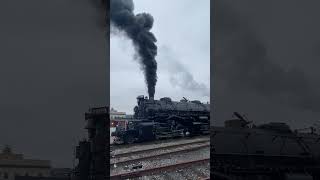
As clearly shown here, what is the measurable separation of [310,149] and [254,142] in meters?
1.70

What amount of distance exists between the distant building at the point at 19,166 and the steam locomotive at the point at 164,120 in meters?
2.78

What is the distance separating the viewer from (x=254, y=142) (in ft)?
40.2

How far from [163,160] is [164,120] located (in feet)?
3.80

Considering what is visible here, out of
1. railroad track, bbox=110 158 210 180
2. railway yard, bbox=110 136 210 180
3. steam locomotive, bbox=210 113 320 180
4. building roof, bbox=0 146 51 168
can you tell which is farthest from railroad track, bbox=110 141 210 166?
building roof, bbox=0 146 51 168

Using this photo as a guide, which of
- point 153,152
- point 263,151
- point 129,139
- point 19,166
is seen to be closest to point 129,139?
point 129,139

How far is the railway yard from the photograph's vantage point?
1023 cm

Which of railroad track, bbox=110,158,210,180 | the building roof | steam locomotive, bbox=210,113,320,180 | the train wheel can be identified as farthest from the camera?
the building roof

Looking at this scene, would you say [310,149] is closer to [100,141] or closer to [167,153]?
[167,153]

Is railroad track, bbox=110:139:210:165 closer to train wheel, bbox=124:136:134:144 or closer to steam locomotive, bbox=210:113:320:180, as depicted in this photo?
train wheel, bbox=124:136:134:144

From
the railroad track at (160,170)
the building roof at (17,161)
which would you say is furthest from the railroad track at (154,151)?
the building roof at (17,161)

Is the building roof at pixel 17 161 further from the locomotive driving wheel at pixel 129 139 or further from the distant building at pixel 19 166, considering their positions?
the locomotive driving wheel at pixel 129 139

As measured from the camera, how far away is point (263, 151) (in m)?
12.3

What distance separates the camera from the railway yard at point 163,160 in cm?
1023

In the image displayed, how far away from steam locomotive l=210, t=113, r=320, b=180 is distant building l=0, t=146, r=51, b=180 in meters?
4.04
